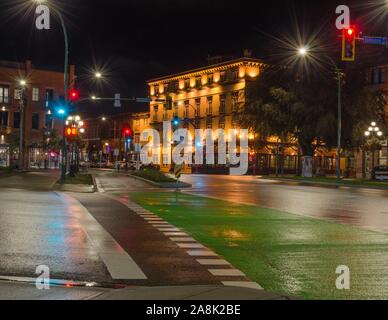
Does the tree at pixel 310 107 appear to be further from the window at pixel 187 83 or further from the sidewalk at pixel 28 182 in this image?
the window at pixel 187 83

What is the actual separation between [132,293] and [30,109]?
8246cm

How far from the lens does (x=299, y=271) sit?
10172 mm

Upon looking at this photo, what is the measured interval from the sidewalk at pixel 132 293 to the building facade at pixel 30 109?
71187mm

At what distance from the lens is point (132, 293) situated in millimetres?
7004

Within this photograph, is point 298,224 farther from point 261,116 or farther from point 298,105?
point 261,116

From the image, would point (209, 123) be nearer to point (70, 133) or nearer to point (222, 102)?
point (222, 102)

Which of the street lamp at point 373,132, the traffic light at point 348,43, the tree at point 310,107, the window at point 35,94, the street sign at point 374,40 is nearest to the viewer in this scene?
the traffic light at point 348,43

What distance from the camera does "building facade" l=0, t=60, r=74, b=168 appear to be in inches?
3172

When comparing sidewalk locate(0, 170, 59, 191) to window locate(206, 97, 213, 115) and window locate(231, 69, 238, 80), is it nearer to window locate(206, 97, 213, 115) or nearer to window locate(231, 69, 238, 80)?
window locate(231, 69, 238, 80)

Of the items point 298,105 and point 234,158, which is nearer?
point 298,105

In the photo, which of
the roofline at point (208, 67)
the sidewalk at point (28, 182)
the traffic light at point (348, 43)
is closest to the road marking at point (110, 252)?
the traffic light at point (348, 43)

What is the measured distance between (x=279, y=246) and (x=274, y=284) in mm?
4065

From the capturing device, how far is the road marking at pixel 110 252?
9634mm
